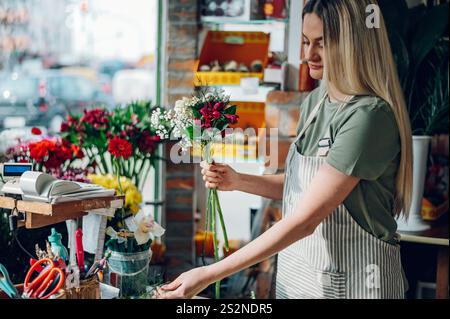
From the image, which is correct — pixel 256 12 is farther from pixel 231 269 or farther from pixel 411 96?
pixel 231 269

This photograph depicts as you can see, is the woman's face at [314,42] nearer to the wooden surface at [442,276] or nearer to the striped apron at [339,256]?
the striped apron at [339,256]

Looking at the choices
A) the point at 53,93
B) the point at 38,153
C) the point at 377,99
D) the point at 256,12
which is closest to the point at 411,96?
the point at 256,12

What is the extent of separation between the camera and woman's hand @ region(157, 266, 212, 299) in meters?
1.35

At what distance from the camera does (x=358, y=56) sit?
1.36 m

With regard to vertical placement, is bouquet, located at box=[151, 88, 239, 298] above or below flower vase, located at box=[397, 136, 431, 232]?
above

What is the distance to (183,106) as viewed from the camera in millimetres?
1447

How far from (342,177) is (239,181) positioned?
34cm

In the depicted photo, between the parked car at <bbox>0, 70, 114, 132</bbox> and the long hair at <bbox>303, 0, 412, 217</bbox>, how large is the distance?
2738mm

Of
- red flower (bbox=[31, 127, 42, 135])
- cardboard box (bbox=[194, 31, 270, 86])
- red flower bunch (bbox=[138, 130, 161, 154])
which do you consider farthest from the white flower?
red flower bunch (bbox=[138, 130, 161, 154])

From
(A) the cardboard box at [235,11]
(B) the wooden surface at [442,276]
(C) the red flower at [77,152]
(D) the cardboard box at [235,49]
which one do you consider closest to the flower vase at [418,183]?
(B) the wooden surface at [442,276]

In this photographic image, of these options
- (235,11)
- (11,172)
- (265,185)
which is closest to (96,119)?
(235,11)

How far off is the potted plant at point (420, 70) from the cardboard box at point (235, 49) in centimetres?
48

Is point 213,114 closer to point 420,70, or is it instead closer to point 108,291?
point 108,291

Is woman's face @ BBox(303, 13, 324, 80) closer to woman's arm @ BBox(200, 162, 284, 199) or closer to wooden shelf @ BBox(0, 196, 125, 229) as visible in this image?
woman's arm @ BBox(200, 162, 284, 199)
